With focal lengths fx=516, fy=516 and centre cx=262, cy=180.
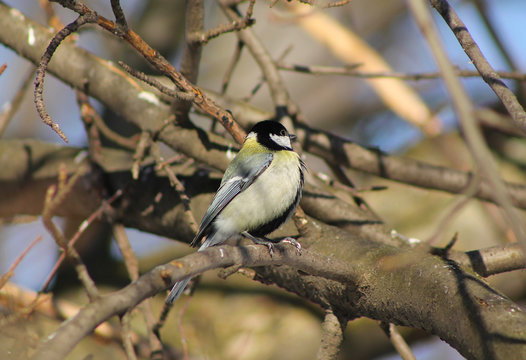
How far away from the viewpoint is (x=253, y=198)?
122 inches

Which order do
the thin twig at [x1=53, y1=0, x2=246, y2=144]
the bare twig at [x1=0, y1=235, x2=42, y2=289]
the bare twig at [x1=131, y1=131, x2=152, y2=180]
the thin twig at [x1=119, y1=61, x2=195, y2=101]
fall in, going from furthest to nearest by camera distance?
the bare twig at [x1=131, y1=131, x2=152, y2=180] → the bare twig at [x1=0, y1=235, x2=42, y2=289] → the thin twig at [x1=119, y1=61, x2=195, y2=101] → the thin twig at [x1=53, y1=0, x2=246, y2=144]

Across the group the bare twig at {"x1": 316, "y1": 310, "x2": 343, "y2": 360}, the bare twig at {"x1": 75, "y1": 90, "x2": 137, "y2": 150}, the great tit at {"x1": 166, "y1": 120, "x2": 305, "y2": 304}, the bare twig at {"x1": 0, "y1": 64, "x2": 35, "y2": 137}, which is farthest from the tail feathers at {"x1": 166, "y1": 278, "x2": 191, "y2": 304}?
the bare twig at {"x1": 0, "y1": 64, "x2": 35, "y2": 137}

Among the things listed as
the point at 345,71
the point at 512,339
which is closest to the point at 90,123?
the point at 345,71

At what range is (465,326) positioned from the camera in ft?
5.89

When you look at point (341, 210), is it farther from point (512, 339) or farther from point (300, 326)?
point (300, 326)

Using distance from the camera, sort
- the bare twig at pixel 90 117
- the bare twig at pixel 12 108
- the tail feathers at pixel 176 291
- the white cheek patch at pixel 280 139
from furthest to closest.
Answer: the bare twig at pixel 12 108 < the bare twig at pixel 90 117 < the white cheek patch at pixel 280 139 < the tail feathers at pixel 176 291

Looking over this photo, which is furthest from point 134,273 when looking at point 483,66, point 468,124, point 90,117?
point 468,124

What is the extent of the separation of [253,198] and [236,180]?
0.15 meters

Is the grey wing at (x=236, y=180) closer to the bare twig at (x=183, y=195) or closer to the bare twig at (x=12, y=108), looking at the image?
the bare twig at (x=183, y=195)

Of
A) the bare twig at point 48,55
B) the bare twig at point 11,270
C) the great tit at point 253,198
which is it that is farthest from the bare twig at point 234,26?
the bare twig at point 11,270

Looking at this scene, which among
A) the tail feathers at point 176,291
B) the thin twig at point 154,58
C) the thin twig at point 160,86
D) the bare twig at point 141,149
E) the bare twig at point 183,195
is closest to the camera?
the thin twig at point 154,58

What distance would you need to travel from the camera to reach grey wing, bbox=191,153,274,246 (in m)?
2.95

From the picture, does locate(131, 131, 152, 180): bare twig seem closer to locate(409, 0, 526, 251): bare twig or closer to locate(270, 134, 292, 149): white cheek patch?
locate(270, 134, 292, 149): white cheek patch

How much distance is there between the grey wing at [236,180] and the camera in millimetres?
2953
